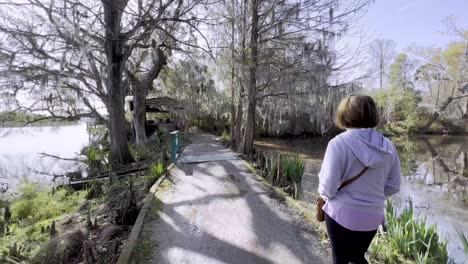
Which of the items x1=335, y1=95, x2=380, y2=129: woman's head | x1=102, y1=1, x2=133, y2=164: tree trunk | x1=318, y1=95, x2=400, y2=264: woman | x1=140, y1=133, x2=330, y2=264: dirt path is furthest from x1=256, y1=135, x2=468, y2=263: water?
x1=102, y1=1, x2=133, y2=164: tree trunk

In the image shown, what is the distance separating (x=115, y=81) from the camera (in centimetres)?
942

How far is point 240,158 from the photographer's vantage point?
9727 mm

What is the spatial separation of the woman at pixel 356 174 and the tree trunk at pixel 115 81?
8.21 metres

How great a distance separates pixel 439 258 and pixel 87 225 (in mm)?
4816

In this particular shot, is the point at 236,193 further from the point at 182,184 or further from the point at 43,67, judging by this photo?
the point at 43,67

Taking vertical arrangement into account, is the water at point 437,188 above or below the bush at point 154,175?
below

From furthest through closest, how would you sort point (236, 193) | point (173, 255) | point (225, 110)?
point (225, 110), point (236, 193), point (173, 255)

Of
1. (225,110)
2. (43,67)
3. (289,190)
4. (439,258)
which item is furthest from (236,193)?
(225,110)

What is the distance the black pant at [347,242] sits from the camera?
175cm

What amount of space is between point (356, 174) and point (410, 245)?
198 centimetres

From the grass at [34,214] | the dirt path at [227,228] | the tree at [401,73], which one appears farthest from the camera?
the tree at [401,73]

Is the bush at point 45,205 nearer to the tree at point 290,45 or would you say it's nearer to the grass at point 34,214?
the grass at point 34,214

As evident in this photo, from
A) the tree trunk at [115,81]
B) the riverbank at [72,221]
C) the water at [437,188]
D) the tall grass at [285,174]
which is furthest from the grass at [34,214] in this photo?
A: the water at [437,188]

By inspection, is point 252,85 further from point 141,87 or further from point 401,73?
point 401,73
